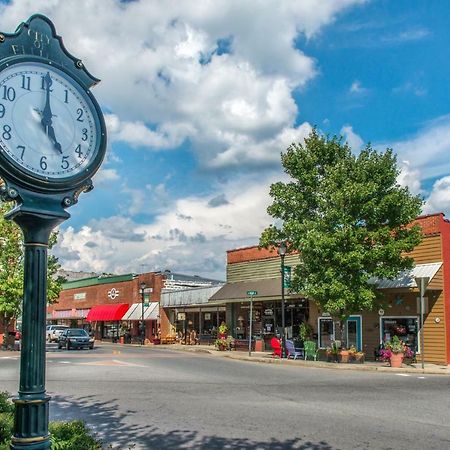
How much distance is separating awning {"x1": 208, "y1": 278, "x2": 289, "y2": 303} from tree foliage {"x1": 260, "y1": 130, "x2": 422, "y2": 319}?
20.0ft

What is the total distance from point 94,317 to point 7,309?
2002 cm

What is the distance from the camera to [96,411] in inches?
449

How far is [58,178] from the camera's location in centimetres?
480

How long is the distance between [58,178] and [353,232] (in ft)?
65.2

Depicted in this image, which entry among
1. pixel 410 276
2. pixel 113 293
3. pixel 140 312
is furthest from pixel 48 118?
pixel 113 293

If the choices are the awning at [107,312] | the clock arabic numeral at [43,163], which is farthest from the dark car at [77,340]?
the clock arabic numeral at [43,163]

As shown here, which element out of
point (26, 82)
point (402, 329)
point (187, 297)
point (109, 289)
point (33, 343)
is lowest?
point (402, 329)

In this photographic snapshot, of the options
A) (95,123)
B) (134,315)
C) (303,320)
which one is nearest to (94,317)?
(134,315)

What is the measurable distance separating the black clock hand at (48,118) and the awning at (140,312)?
43.5 metres

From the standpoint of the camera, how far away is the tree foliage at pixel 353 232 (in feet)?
76.2

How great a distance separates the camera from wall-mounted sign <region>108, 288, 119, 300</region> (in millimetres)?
55281

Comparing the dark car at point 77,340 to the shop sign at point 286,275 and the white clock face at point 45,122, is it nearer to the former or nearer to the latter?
the shop sign at point 286,275

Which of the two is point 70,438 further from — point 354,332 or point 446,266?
point 354,332

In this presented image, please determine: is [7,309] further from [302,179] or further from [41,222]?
[41,222]
